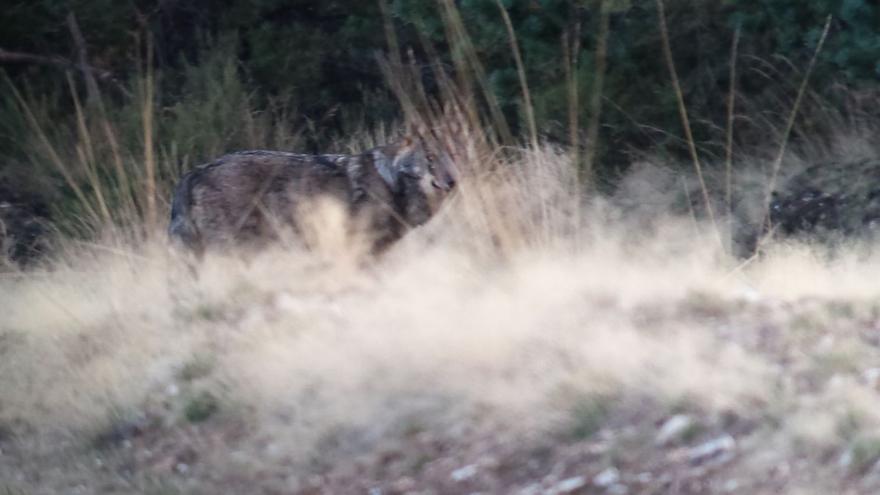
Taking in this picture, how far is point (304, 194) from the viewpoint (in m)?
7.42

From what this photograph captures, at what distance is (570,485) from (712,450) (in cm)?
48

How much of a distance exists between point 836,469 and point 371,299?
9.87 ft

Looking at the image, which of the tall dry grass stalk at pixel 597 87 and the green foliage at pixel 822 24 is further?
the tall dry grass stalk at pixel 597 87

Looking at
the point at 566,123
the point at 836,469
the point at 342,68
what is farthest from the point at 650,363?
the point at 342,68

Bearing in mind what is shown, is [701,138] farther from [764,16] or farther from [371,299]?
[371,299]

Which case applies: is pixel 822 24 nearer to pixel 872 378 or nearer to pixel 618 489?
pixel 872 378

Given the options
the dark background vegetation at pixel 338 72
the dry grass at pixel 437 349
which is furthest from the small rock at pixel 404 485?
the dark background vegetation at pixel 338 72

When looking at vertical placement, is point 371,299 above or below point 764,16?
below

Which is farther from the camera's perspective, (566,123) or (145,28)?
(145,28)

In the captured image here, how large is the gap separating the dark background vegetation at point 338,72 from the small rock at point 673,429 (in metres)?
3.86

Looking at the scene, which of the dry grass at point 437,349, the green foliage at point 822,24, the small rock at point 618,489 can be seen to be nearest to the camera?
the small rock at point 618,489

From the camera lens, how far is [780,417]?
474 centimetres

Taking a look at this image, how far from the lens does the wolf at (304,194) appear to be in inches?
288

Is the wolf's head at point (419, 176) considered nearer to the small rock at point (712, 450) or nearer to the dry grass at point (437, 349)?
the dry grass at point (437, 349)
